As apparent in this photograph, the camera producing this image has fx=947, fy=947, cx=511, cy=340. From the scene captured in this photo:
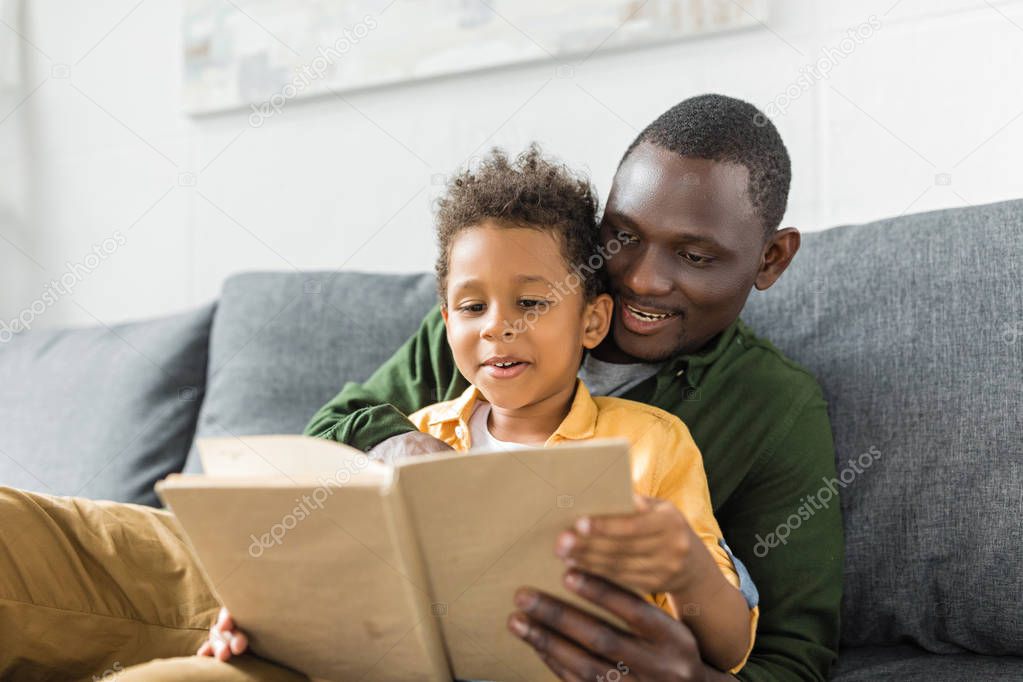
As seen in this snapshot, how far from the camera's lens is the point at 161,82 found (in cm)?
243

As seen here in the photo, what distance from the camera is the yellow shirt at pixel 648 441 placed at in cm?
103

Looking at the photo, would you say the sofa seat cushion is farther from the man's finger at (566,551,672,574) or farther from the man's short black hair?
the man's short black hair

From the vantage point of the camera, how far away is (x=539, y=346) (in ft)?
3.70

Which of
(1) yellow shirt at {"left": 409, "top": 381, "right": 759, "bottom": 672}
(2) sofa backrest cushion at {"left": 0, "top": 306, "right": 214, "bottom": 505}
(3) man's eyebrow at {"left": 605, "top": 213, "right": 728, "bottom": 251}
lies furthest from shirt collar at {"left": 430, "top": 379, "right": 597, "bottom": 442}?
(2) sofa backrest cushion at {"left": 0, "top": 306, "right": 214, "bottom": 505}

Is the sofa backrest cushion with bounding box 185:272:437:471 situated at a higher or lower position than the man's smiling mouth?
lower

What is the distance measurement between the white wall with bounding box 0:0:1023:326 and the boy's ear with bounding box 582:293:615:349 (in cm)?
69

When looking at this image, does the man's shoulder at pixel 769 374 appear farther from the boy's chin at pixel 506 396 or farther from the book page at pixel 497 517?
the book page at pixel 497 517

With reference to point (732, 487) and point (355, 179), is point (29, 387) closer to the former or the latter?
point (355, 179)

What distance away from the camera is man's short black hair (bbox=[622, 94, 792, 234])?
1229mm

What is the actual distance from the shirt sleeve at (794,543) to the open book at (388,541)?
0.37 metres

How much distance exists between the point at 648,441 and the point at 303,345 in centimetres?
78

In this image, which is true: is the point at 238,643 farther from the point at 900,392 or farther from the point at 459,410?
the point at 900,392

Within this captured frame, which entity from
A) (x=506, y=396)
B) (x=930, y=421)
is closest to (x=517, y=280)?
(x=506, y=396)

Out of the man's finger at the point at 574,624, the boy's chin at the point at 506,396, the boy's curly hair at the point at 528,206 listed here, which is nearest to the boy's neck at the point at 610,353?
the boy's curly hair at the point at 528,206
